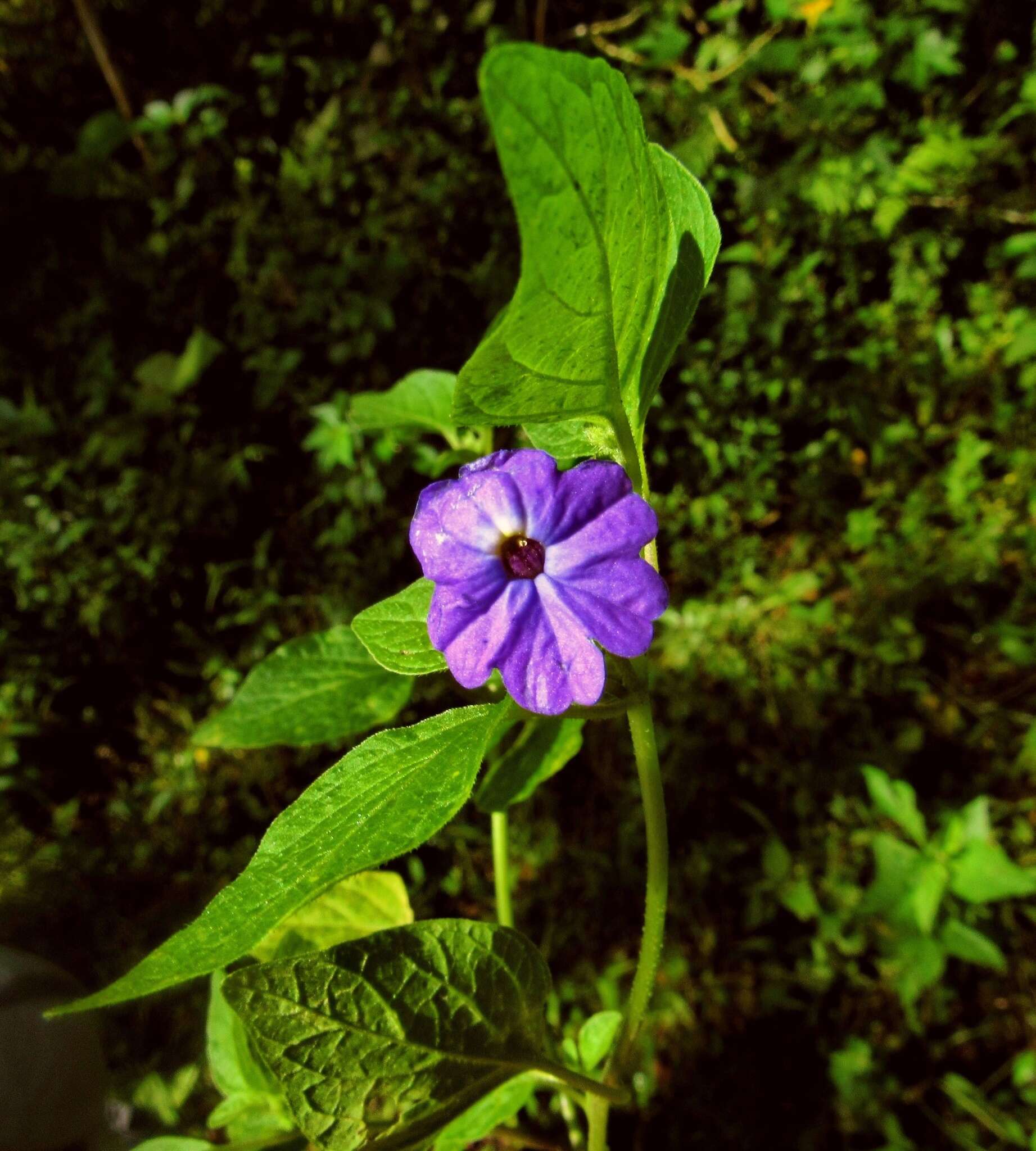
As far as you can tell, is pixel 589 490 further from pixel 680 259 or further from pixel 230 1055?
pixel 230 1055

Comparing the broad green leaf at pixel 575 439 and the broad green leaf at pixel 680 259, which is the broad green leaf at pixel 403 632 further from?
the broad green leaf at pixel 680 259

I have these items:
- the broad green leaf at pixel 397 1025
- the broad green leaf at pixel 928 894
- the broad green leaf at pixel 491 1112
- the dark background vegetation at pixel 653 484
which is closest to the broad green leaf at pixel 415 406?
the broad green leaf at pixel 397 1025

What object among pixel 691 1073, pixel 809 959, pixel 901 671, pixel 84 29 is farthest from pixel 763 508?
pixel 84 29

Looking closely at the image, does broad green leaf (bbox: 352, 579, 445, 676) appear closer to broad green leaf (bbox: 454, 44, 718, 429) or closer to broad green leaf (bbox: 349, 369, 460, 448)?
broad green leaf (bbox: 454, 44, 718, 429)

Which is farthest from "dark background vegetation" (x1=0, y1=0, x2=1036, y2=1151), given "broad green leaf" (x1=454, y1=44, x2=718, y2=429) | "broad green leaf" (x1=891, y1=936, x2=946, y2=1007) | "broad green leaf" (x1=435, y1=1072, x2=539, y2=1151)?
"broad green leaf" (x1=454, y1=44, x2=718, y2=429)

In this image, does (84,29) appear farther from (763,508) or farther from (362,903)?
(362,903)

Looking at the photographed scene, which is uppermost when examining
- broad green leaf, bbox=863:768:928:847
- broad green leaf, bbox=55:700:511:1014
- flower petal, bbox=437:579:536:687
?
flower petal, bbox=437:579:536:687
